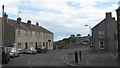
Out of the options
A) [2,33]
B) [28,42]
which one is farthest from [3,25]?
[28,42]

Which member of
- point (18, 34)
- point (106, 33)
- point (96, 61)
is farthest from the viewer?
point (106, 33)

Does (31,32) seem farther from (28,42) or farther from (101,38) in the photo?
(101,38)

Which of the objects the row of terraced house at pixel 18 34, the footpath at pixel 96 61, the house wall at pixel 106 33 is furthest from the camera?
the house wall at pixel 106 33

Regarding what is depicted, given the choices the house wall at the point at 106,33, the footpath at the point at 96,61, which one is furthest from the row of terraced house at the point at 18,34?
the footpath at the point at 96,61

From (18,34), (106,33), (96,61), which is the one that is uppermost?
(106,33)

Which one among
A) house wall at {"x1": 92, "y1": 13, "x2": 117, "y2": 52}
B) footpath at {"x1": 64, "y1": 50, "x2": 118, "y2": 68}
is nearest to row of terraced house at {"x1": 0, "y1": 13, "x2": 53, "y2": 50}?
house wall at {"x1": 92, "y1": 13, "x2": 117, "y2": 52}

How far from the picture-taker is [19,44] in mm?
63375

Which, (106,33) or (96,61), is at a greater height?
(106,33)

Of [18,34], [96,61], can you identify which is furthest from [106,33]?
[96,61]

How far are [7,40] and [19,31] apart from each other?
320cm

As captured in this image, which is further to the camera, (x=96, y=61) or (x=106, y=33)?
(x=106, y=33)

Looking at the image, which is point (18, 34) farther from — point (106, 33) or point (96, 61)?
point (96, 61)

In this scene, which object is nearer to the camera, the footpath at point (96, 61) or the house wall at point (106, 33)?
the footpath at point (96, 61)

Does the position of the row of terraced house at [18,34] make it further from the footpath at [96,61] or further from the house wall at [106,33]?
the footpath at [96,61]
